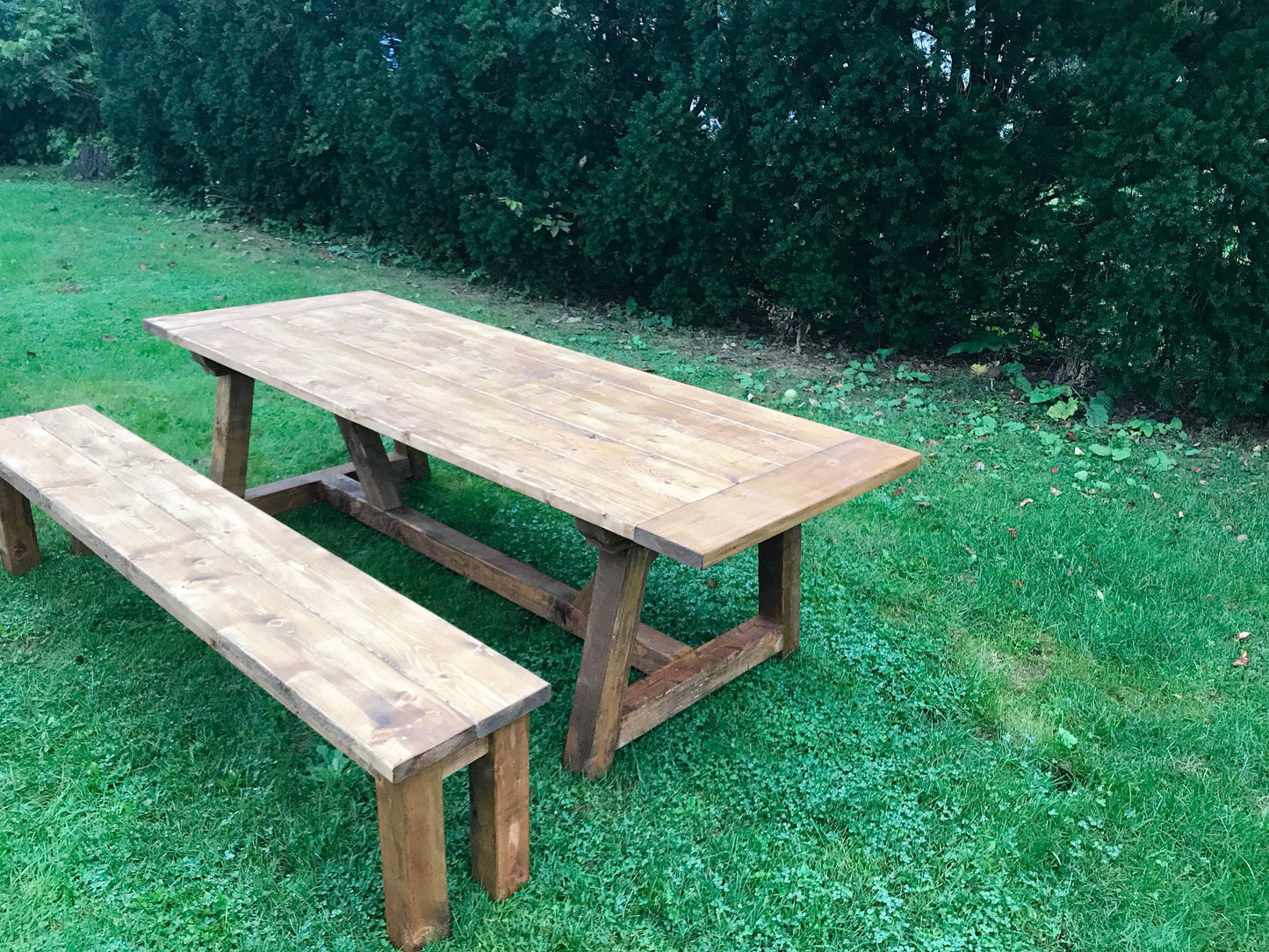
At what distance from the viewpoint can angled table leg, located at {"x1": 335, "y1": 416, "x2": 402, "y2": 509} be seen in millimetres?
3637

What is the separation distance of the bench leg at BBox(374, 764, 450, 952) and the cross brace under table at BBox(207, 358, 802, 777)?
0.58 metres

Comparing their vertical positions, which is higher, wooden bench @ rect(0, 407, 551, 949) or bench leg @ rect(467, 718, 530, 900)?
wooden bench @ rect(0, 407, 551, 949)

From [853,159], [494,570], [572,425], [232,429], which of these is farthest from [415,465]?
[853,159]

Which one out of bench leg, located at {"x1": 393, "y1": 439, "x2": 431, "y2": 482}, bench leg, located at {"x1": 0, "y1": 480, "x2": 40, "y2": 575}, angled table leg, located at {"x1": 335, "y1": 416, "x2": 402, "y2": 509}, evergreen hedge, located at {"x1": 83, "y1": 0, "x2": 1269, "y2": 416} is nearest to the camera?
bench leg, located at {"x1": 0, "y1": 480, "x2": 40, "y2": 575}

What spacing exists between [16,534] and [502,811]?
228 cm

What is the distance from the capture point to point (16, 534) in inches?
134

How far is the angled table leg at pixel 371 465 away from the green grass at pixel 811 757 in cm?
20

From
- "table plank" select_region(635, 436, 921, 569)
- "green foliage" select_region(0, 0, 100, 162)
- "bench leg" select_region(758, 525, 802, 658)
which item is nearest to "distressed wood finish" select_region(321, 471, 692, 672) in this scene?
"bench leg" select_region(758, 525, 802, 658)

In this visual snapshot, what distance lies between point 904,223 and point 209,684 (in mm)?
4113

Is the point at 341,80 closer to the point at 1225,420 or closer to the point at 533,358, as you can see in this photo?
the point at 533,358

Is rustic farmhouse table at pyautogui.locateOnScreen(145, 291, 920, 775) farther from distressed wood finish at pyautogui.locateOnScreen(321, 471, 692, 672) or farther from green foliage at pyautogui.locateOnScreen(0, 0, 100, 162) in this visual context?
green foliage at pyautogui.locateOnScreen(0, 0, 100, 162)

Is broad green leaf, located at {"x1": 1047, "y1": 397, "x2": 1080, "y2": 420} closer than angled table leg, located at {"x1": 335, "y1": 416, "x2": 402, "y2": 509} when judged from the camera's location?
No

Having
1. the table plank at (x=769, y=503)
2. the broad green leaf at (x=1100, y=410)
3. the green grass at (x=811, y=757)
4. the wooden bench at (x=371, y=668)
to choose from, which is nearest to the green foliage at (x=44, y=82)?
the green grass at (x=811, y=757)

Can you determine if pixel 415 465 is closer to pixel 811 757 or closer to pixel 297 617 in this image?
pixel 297 617
